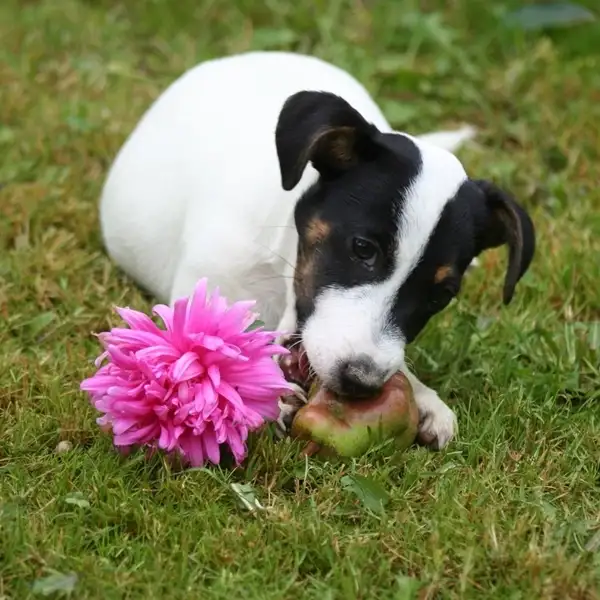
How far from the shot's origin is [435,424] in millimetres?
3434

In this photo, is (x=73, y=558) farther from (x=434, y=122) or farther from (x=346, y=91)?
(x=434, y=122)

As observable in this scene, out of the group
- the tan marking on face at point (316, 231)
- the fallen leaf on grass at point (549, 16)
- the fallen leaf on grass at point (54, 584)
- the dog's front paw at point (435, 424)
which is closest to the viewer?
the fallen leaf on grass at point (54, 584)

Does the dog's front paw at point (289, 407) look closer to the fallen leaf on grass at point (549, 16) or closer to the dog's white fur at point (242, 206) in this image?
the dog's white fur at point (242, 206)

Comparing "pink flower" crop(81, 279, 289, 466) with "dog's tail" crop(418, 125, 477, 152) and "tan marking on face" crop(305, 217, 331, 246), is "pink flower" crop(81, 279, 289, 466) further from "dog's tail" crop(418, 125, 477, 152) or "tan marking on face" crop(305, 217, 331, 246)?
"dog's tail" crop(418, 125, 477, 152)

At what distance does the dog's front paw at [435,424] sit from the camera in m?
3.42

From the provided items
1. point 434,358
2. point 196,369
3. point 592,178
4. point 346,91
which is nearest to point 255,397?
point 196,369

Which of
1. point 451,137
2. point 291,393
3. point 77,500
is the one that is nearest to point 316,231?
point 291,393

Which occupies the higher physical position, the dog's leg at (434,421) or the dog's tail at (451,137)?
the dog's leg at (434,421)

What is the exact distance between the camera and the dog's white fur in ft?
10.2

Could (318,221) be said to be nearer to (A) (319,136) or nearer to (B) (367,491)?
(A) (319,136)

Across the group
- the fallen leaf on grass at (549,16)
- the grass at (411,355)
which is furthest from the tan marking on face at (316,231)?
the fallen leaf on grass at (549,16)

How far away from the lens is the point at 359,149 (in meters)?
3.27

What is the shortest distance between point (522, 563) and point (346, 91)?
209 centimetres

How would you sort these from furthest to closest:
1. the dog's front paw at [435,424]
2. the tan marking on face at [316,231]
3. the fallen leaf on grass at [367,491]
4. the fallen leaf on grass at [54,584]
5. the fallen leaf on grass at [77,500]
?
the dog's front paw at [435,424] → the tan marking on face at [316,231] → the fallen leaf on grass at [367,491] → the fallen leaf on grass at [77,500] → the fallen leaf on grass at [54,584]
